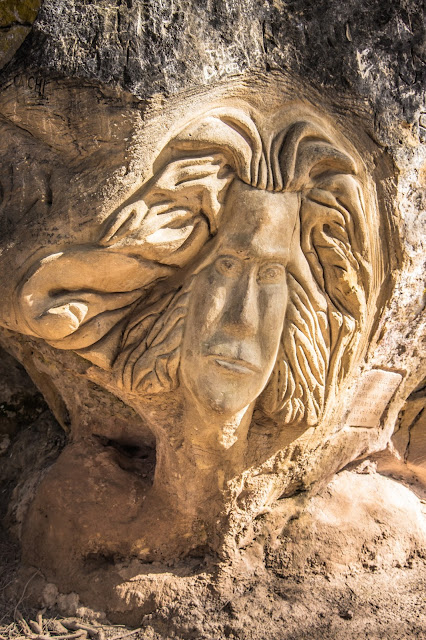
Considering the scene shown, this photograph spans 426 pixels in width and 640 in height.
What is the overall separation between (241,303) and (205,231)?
20cm

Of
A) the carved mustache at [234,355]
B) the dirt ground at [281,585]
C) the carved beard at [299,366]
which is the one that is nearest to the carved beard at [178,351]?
the carved beard at [299,366]

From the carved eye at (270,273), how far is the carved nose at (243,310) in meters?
0.02

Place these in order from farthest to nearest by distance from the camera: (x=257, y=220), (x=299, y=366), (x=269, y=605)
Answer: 1. (x=269, y=605)
2. (x=299, y=366)
3. (x=257, y=220)

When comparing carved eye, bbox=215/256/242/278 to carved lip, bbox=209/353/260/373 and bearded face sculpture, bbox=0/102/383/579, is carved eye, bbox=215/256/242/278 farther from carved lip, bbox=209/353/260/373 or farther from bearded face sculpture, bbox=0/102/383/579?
carved lip, bbox=209/353/260/373

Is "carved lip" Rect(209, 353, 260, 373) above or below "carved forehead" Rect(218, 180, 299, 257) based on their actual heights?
below

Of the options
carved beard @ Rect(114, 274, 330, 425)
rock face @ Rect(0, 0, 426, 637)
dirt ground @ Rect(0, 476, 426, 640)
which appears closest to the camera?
rock face @ Rect(0, 0, 426, 637)

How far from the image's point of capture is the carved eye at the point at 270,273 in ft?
5.28

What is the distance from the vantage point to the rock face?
1537mm

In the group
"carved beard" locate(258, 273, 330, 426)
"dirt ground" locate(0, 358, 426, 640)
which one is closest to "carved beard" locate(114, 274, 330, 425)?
"carved beard" locate(258, 273, 330, 426)

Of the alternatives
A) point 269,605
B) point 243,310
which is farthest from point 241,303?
point 269,605

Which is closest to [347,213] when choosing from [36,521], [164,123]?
[164,123]

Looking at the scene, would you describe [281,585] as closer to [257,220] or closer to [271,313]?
[271,313]

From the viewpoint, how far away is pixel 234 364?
5.22 ft

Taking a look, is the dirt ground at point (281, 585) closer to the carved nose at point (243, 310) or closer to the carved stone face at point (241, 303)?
the carved stone face at point (241, 303)
